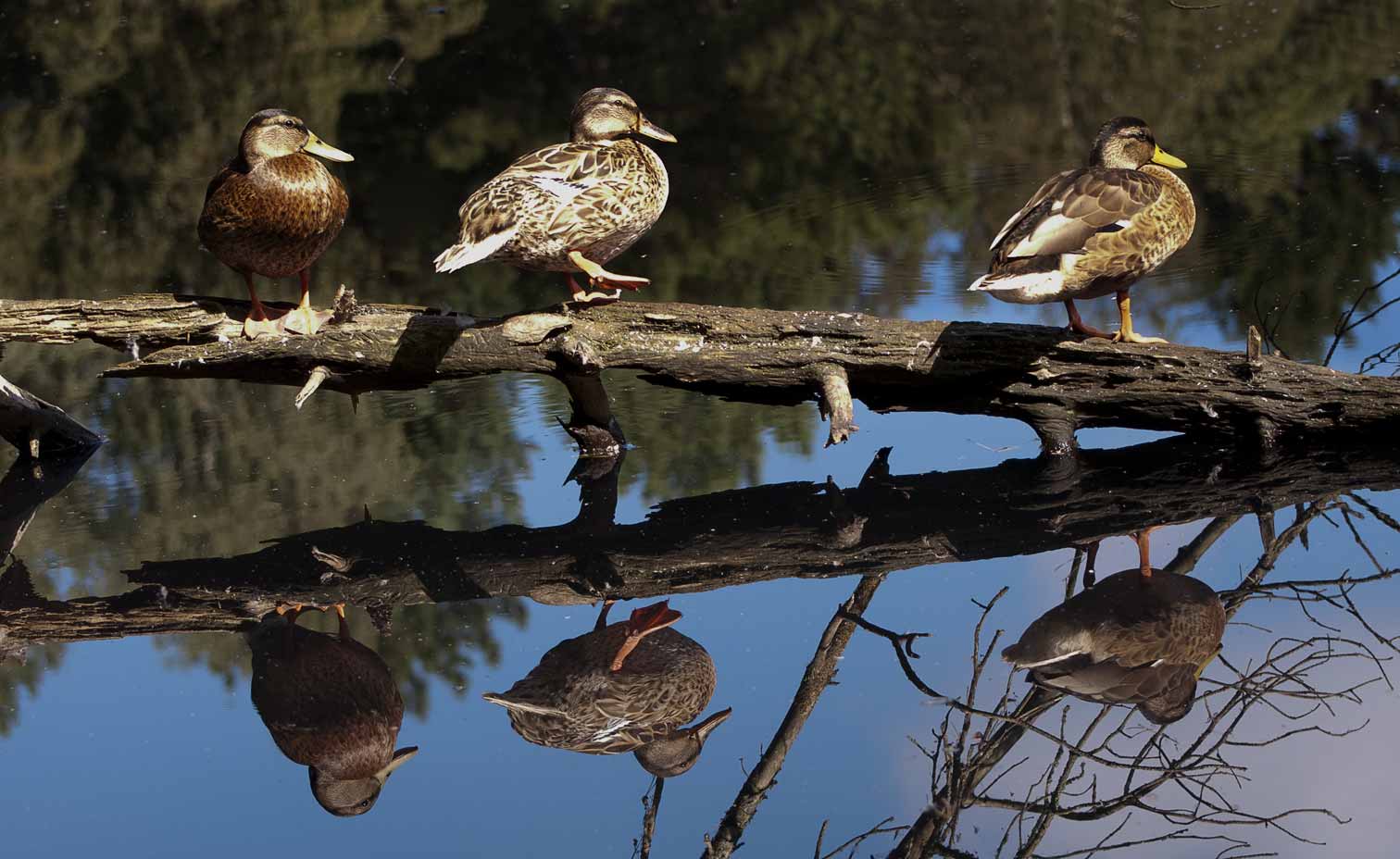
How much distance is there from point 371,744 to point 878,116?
8.60 metres

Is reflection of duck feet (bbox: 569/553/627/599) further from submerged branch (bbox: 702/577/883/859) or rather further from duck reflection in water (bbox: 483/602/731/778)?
submerged branch (bbox: 702/577/883/859)

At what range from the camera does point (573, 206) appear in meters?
5.63

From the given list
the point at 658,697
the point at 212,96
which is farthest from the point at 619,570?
the point at 212,96

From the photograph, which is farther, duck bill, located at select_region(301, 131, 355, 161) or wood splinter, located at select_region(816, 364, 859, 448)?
duck bill, located at select_region(301, 131, 355, 161)

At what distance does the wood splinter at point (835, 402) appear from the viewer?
18.5 feet

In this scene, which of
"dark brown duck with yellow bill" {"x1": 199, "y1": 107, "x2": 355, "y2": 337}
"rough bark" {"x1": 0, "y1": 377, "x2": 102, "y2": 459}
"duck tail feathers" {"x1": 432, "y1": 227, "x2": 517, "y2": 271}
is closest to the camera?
"duck tail feathers" {"x1": 432, "y1": 227, "x2": 517, "y2": 271}

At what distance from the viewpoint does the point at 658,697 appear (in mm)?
4445

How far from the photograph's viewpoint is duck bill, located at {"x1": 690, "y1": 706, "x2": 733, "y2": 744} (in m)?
4.27

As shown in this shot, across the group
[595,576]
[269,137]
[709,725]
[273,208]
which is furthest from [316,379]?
[709,725]

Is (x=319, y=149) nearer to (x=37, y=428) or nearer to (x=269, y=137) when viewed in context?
(x=269, y=137)

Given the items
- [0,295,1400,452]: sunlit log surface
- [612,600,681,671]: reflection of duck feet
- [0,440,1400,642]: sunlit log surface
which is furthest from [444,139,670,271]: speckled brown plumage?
[612,600,681,671]: reflection of duck feet

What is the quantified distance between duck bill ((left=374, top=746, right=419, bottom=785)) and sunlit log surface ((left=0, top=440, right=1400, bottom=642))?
89 centimetres

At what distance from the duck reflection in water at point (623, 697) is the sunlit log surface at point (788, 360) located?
54.0 inches

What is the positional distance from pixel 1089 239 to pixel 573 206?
1.78 meters
